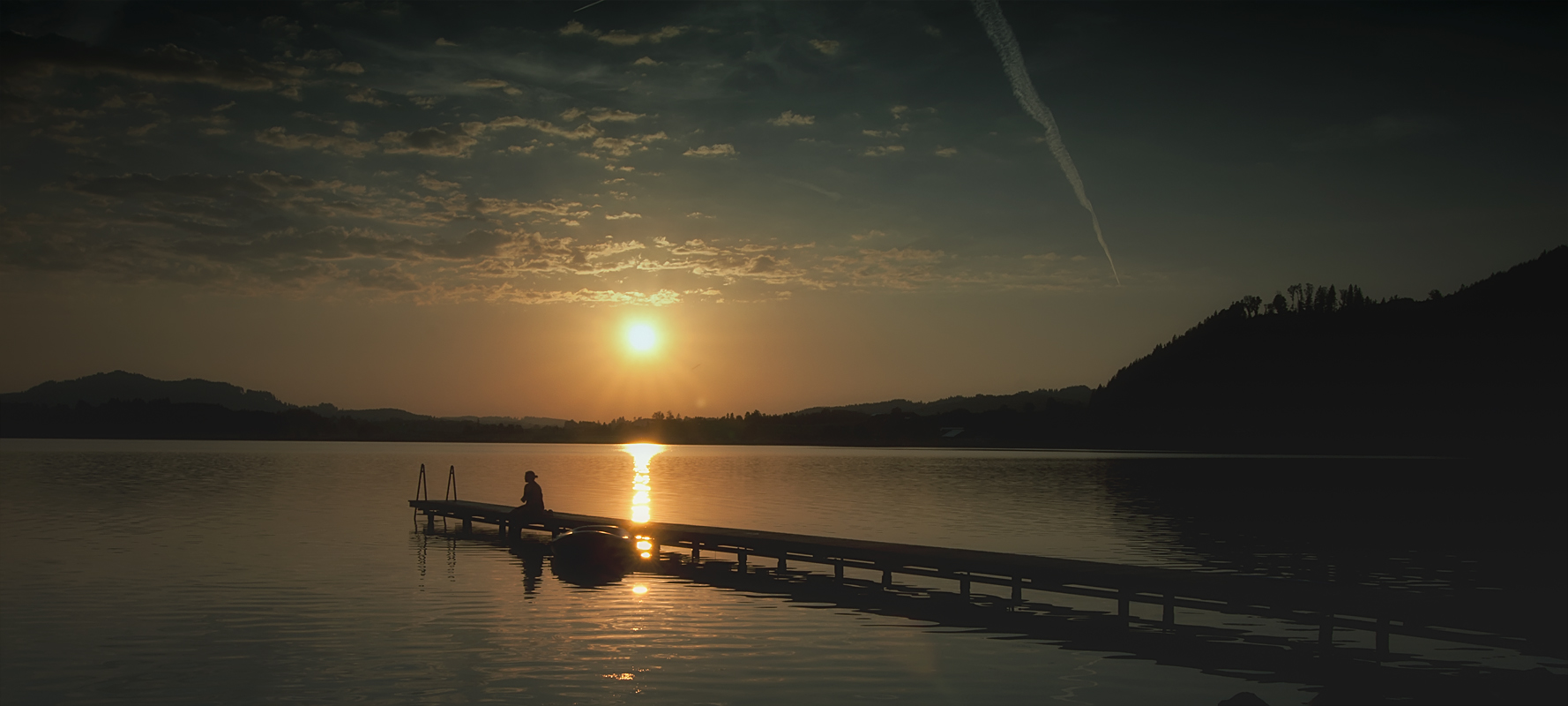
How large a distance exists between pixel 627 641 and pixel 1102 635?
9.61m

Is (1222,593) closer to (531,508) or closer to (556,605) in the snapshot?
(556,605)

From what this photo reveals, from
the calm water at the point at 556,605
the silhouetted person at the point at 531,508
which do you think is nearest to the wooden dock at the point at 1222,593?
the calm water at the point at 556,605

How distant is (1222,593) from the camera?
21422mm

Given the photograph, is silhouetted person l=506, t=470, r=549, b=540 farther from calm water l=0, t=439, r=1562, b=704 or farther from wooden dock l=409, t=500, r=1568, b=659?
wooden dock l=409, t=500, r=1568, b=659

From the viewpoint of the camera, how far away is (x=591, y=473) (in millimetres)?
122812

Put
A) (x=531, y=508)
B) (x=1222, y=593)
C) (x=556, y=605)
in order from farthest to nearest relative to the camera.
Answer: (x=531, y=508) < (x=556, y=605) < (x=1222, y=593)

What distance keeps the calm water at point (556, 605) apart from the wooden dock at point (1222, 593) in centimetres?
76

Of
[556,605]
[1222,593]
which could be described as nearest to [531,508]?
[556,605]

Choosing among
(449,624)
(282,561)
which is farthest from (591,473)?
(449,624)

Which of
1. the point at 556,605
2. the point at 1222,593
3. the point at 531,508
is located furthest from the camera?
A: the point at 531,508

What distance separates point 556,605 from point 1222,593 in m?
14.7

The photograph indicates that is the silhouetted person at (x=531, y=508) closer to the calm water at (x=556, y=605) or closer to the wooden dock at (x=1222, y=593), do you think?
the calm water at (x=556, y=605)

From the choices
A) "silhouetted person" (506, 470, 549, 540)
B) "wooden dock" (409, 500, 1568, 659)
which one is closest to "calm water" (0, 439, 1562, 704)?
"wooden dock" (409, 500, 1568, 659)

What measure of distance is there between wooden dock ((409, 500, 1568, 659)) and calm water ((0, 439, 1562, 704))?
29.9 inches
